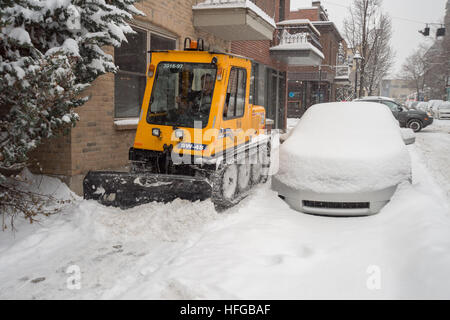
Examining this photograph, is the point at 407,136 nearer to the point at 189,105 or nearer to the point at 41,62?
the point at 189,105

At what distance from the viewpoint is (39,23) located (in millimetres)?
4863

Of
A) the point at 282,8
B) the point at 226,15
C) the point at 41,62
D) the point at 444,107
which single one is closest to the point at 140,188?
the point at 41,62

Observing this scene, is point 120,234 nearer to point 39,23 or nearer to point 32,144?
point 32,144

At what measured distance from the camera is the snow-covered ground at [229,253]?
12.2 feet

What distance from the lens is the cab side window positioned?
6340 mm

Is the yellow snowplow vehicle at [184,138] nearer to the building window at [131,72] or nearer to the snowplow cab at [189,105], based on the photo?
the snowplow cab at [189,105]

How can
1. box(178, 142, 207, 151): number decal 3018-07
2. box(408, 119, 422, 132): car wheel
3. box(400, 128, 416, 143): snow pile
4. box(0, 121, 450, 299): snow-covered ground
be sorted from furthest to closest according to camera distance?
1. box(408, 119, 422, 132): car wheel
2. box(400, 128, 416, 143): snow pile
3. box(178, 142, 207, 151): number decal 3018-07
4. box(0, 121, 450, 299): snow-covered ground

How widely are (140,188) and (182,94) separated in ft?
5.16

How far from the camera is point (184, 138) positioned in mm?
5926

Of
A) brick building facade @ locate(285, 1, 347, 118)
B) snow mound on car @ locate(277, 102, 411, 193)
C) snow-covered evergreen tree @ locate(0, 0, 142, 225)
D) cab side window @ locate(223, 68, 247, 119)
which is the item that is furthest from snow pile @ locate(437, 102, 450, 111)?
snow-covered evergreen tree @ locate(0, 0, 142, 225)

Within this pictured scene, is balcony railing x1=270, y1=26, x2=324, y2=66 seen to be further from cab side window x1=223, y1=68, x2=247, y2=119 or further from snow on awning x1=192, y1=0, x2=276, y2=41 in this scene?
cab side window x1=223, y1=68, x2=247, y2=119

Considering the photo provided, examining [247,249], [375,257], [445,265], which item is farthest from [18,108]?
[445,265]
